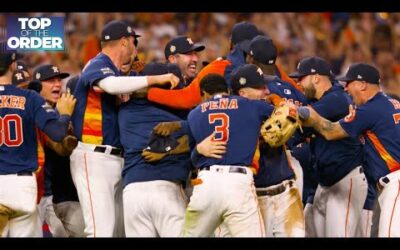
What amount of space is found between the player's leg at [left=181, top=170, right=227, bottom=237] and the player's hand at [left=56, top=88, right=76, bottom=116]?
1.41 meters

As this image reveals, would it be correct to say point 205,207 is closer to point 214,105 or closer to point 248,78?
point 214,105

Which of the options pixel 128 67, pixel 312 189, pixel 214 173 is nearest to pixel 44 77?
pixel 128 67

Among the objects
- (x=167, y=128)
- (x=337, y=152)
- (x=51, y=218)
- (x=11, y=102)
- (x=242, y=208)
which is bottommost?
(x=51, y=218)

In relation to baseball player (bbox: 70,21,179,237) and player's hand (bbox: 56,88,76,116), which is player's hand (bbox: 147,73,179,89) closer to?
baseball player (bbox: 70,21,179,237)

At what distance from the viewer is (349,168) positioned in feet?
32.3

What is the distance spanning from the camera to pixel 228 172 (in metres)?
8.30

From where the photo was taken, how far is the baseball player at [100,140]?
29.3 feet

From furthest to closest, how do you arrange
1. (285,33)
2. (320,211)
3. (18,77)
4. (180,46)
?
(285,33) < (320,211) < (180,46) < (18,77)

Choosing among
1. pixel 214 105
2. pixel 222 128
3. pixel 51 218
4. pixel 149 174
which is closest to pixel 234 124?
pixel 222 128

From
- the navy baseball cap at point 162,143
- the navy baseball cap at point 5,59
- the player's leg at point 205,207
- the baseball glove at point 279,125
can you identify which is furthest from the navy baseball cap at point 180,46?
the player's leg at point 205,207

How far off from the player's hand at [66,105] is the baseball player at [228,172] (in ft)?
4.01

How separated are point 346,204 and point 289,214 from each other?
1171 millimetres

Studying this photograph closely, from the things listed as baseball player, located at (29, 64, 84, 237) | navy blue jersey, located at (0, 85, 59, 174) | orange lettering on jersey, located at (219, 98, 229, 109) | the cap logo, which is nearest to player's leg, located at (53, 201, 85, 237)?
baseball player, located at (29, 64, 84, 237)
